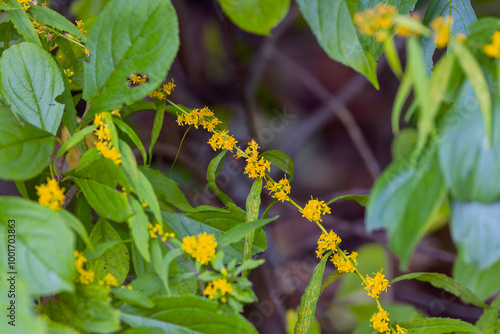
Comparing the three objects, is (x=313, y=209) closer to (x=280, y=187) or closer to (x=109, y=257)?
(x=280, y=187)

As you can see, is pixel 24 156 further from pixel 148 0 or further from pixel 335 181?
pixel 335 181

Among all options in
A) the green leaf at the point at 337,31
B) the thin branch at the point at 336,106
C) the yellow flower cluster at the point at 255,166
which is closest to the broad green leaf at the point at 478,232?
the green leaf at the point at 337,31

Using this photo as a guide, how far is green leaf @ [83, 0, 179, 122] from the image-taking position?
385 mm

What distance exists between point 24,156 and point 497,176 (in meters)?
0.37

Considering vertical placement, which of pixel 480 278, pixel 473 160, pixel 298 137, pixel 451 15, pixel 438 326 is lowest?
pixel 298 137

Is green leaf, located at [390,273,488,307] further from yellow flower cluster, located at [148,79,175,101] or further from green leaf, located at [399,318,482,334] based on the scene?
yellow flower cluster, located at [148,79,175,101]

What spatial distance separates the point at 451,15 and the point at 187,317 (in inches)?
17.5

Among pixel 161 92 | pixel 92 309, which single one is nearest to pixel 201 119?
pixel 161 92

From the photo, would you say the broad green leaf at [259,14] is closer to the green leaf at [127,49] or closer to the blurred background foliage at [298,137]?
the green leaf at [127,49]

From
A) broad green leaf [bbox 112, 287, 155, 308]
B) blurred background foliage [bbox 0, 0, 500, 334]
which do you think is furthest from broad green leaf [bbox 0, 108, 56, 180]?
blurred background foliage [bbox 0, 0, 500, 334]

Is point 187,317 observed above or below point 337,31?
below

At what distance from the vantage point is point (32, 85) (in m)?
0.45

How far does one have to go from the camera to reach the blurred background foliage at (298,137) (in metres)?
1.25

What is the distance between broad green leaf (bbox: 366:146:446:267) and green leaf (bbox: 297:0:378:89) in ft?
0.34
